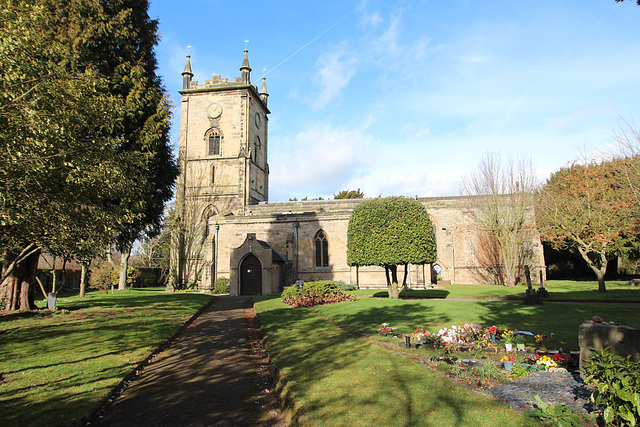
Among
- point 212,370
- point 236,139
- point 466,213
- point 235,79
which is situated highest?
point 235,79

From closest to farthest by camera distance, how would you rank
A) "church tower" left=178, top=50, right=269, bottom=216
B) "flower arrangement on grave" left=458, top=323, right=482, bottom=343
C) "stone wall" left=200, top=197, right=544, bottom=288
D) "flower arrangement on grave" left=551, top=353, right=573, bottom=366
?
1. "flower arrangement on grave" left=551, top=353, right=573, bottom=366
2. "flower arrangement on grave" left=458, top=323, right=482, bottom=343
3. "stone wall" left=200, top=197, right=544, bottom=288
4. "church tower" left=178, top=50, right=269, bottom=216

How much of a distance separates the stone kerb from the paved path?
556cm

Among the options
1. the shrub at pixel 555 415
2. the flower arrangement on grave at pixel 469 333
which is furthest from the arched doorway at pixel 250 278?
the shrub at pixel 555 415

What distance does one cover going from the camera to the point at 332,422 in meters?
4.67

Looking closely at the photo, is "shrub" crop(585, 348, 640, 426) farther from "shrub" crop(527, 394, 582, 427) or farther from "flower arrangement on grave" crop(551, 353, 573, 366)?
"flower arrangement on grave" crop(551, 353, 573, 366)

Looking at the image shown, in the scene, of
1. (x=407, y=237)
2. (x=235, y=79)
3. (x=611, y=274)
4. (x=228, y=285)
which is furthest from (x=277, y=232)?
(x=611, y=274)

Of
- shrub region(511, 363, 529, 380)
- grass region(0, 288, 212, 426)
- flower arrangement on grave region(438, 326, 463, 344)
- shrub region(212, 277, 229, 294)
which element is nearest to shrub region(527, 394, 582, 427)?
shrub region(511, 363, 529, 380)

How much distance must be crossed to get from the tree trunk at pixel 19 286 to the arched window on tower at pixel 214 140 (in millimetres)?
25479

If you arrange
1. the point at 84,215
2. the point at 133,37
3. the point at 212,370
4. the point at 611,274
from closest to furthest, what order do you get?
the point at 212,370 < the point at 84,215 < the point at 133,37 < the point at 611,274

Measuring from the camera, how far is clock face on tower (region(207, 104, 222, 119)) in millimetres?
40381

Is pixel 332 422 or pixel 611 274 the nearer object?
pixel 332 422

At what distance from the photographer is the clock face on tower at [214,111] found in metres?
40.4

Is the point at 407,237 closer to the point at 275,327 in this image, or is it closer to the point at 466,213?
the point at 275,327

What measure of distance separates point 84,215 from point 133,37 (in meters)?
9.99
